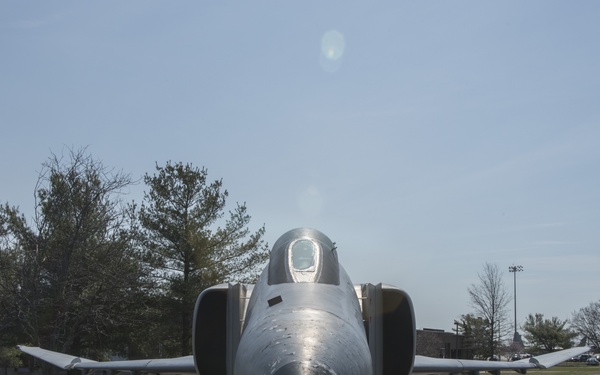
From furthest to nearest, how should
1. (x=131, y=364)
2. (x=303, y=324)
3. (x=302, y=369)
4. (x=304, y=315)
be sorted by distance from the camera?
(x=131, y=364) → (x=304, y=315) → (x=303, y=324) → (x=302, y=369)

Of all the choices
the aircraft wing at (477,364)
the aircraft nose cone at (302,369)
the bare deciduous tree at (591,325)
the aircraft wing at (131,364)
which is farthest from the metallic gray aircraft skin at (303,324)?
the bare deciduous tree at (591,325)

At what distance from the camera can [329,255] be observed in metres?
8.54

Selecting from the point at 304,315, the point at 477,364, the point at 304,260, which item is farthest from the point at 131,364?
the point at 304,315

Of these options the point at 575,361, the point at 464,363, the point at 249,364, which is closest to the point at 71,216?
the point at 464,363

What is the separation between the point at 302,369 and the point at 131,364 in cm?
834

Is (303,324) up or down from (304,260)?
down

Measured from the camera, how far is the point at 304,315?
6.40 metres

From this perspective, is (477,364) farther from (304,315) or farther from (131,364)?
(304,315)

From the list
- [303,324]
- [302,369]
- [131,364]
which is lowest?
[131,364]

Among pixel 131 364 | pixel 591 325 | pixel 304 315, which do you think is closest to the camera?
pixel 304 315

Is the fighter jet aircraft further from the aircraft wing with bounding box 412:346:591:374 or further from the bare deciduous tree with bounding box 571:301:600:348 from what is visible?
the bare deciduous tree with bounding box 571:301:600:348

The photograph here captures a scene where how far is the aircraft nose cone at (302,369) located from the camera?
5.05 metres

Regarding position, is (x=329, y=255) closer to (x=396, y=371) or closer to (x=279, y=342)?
(x=396, y=371)

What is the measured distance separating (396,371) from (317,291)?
1643 millimetres
